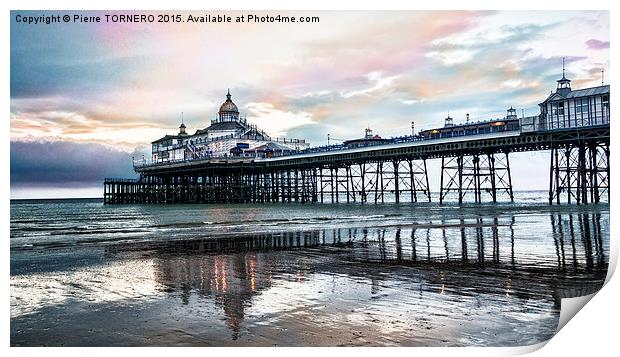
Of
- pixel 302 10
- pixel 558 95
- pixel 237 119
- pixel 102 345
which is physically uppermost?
pixel 237 119

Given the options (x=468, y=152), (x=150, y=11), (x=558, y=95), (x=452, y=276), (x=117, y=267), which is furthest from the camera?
(x=468, y=152)

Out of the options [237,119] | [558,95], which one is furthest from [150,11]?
[237,119]

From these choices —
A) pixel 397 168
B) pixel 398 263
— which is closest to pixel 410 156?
pixel 397 168

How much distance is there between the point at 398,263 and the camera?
35.5 feet

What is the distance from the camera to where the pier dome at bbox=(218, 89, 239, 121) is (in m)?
108

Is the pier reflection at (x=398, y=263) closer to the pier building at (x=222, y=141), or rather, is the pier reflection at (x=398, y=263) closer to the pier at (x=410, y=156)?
the pier at (x=410, y=156)

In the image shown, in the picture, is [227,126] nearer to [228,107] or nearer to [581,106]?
[228,107]

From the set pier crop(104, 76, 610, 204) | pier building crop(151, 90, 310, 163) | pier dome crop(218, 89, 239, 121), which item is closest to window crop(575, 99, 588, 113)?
pier crop(104, 76, 610, 204)

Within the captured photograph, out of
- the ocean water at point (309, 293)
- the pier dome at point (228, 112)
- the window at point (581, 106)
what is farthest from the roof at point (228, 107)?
the ocean water at point (309, 293)

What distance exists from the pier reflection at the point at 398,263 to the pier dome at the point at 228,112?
92562 mm

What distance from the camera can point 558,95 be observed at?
123 ft

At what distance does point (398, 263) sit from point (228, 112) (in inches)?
3937
